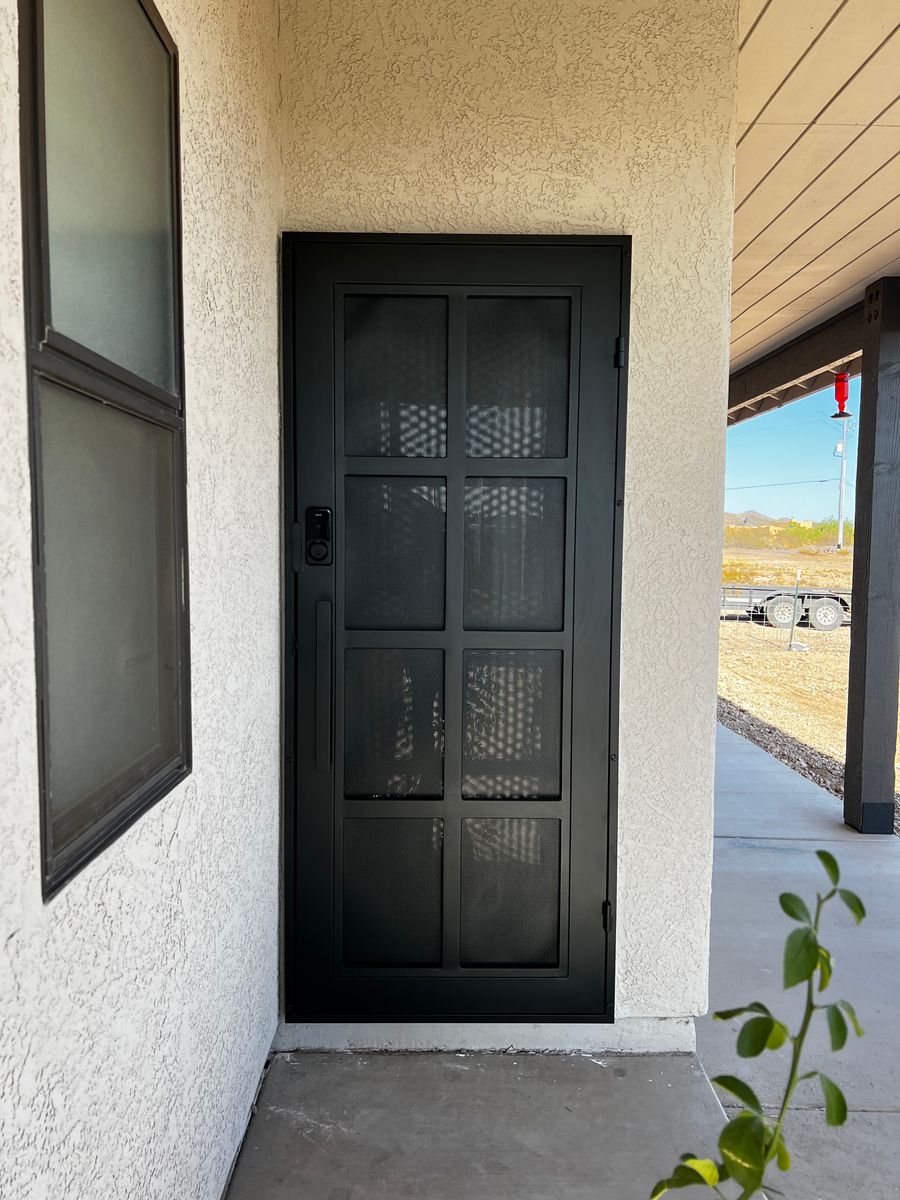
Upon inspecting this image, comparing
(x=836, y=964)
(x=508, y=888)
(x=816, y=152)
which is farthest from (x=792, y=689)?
(x=508, y=888)

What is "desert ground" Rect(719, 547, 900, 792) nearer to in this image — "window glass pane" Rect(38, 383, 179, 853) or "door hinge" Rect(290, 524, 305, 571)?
"door hinge" Rect(290, 524, 305, 571)

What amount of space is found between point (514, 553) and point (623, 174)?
1.13 meters

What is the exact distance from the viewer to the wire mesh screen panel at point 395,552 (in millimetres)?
2463

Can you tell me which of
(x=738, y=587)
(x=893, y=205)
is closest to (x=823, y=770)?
(x=893, y=205)

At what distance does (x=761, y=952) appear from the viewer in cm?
324

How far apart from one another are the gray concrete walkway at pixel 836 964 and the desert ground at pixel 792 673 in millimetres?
1446

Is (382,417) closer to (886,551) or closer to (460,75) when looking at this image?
(460,75)

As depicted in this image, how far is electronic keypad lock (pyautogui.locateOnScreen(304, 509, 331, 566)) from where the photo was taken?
2459 mm

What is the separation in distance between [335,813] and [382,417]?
3.85 ft

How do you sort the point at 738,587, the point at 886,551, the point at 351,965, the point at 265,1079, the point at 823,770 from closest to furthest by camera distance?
1. the point at 265,1079
2. the point at 351,965
3. the point at 886,551
4. the point at 823,770
5. the point at 738,587

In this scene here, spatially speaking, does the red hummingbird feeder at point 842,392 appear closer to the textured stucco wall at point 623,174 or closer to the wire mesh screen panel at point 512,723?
the textured stucco wall at point 623,174

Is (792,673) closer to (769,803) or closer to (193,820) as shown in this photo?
(769,803)

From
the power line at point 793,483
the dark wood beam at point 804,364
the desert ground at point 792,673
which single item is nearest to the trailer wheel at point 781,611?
the desert ground at point 792,673

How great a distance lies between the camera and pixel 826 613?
47.6ft
